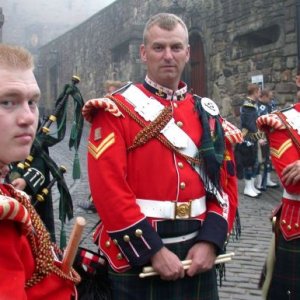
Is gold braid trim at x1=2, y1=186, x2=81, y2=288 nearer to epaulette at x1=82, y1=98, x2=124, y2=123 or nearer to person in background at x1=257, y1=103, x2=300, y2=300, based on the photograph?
epaulette at x1=82, y1=98, x2=124, y2=123

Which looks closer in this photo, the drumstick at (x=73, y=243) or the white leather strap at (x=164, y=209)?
the drumstick at (x=73, y=243)

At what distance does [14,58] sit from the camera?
1.40 metres

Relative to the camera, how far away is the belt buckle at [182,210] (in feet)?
7.25

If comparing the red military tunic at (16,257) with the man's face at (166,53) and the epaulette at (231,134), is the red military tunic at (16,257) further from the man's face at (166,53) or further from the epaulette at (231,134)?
the epaulette at (231,134)

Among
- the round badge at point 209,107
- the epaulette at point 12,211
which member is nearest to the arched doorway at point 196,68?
the round badge at point 209,107

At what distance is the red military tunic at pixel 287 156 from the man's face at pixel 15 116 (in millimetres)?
1712

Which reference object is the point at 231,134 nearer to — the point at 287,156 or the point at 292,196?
the point at 287,156

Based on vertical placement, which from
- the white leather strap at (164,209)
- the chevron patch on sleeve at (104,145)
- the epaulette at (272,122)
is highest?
the epaulette at (272,122)

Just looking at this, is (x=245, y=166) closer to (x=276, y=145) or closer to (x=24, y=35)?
(x=276, y=145)

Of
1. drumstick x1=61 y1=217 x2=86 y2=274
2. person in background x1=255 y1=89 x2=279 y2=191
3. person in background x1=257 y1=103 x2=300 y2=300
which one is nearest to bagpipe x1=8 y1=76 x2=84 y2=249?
person in background x1=257 y1=103 x2=300 y2=300

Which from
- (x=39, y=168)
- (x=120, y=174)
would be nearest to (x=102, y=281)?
(x=120, y=174)

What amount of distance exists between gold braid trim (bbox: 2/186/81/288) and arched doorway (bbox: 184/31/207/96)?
36.6 ft

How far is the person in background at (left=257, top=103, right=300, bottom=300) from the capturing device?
270 cm

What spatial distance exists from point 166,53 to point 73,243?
1066 millimetres
